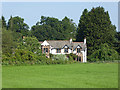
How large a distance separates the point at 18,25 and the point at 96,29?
34.8 m

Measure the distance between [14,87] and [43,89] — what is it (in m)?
1.88

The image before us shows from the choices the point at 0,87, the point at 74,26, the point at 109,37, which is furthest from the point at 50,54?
the point at 74,26

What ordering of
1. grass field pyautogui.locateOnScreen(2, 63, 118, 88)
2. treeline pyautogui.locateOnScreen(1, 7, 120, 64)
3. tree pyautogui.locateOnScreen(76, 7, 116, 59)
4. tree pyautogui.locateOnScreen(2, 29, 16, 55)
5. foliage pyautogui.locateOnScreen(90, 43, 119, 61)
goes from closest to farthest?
grass field pyautogui.locateOnScreen(2, 63, 118, 88)
tree pyautogui.locateOnScreen(2, 29, 16, 55)
treeline pyautogui.locateOnScreen(1, 7, 120, 64)
foliage pyautogui.locateOnScreen(90, 43, 119, 61)
tree pyautogui.locateOnScreen(76, 7, 116, 59)

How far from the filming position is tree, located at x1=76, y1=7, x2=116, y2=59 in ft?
228

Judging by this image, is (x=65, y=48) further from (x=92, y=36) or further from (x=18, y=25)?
(x=18, y=25)

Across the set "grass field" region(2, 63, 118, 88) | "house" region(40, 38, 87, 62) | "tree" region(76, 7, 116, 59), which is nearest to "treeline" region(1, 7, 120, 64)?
"tree" region(76, 7, 116, 59)

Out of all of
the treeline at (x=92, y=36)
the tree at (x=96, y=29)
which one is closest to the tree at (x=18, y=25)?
the treeline at (x=92, y=36)

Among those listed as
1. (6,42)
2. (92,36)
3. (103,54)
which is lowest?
(103,54)

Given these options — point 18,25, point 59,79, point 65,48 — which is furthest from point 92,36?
point 59,79

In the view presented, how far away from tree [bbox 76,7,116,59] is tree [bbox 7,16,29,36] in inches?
1088

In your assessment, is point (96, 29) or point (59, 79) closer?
point (59, 79)

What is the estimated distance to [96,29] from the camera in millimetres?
69875

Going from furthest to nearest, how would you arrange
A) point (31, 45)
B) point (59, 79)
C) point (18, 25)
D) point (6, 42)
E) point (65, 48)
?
point (18, 25)
point (65, 48)
point (31, 45)
point (6, 42)
point (59, 79)

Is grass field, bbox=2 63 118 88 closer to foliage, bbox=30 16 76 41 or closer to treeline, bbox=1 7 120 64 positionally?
treeline, bbox=1 7 120 64
